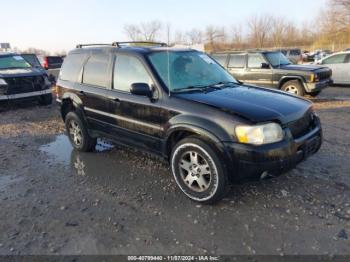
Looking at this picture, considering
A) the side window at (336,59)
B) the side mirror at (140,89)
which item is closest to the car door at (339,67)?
the side window at (336,59)

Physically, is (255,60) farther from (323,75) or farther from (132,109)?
(132,109)

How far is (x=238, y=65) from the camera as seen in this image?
1135 cm

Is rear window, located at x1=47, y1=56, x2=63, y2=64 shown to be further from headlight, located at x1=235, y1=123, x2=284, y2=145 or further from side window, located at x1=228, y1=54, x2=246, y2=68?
headlight, located at x1=235, y1=123, x2=284, y2=145

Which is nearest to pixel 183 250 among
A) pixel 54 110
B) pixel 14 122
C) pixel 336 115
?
pixel 336 115

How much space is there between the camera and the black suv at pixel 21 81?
10.2m

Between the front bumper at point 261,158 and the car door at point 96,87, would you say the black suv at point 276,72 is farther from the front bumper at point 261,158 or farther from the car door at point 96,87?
the front bumper at point 261,158

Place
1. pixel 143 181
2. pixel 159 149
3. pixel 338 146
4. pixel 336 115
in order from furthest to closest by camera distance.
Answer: pixel 336 115, pixel 338 146, pixel 143 181, pixel 159 149

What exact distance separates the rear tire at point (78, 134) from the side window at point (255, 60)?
272 inches

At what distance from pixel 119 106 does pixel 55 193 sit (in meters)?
1.48

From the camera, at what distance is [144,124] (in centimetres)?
446

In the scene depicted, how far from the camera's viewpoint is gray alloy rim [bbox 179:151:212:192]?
3836 millimetres

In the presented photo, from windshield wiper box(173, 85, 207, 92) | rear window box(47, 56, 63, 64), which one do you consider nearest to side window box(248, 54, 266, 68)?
windshield wiper box(173, 85, 207, 92)

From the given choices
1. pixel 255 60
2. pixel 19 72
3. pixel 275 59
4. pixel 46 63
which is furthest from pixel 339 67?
pixel 46 63

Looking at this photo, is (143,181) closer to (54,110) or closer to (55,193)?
(55,193)
